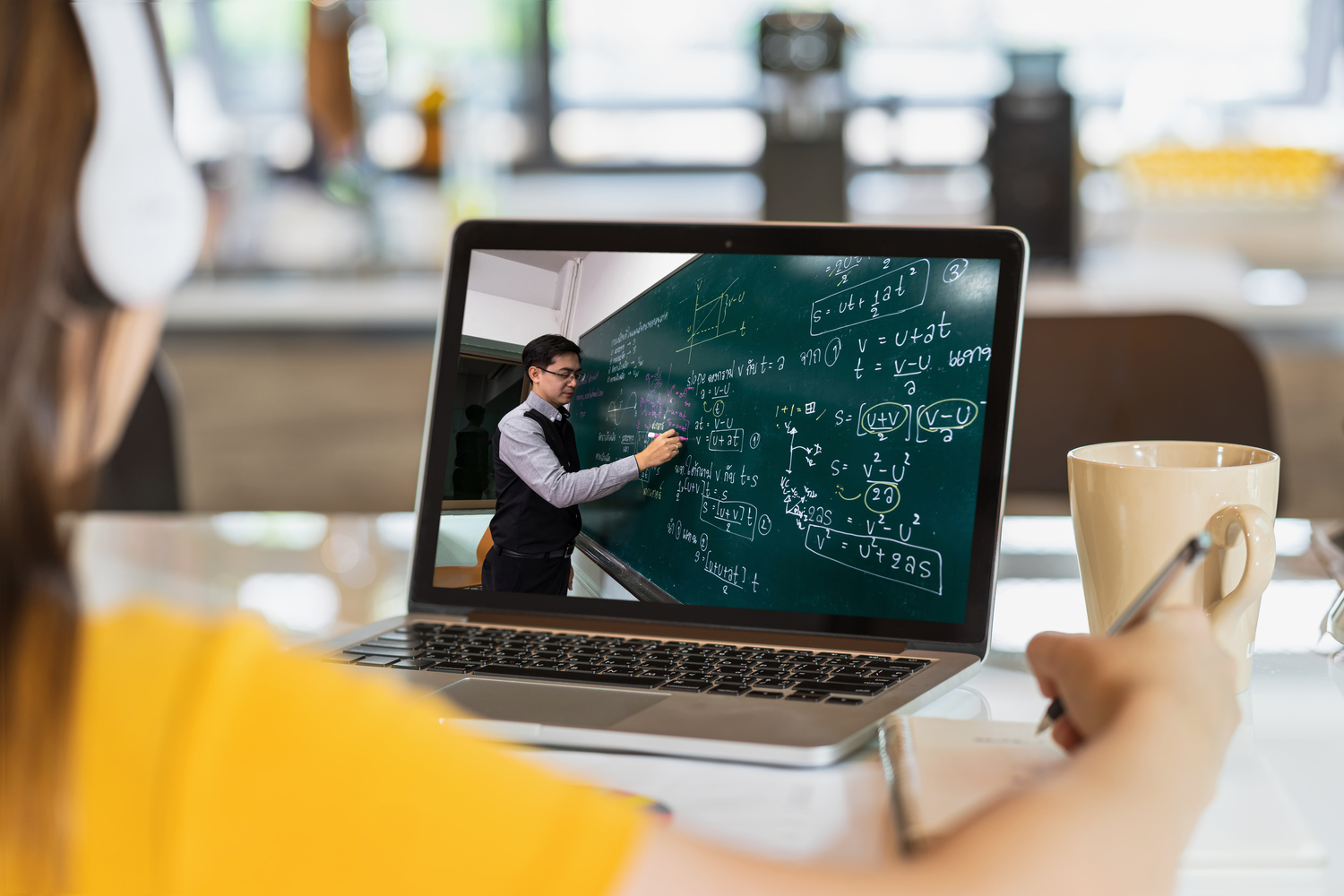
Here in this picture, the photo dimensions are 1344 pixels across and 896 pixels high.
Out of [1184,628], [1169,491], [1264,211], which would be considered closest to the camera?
[1184,628]

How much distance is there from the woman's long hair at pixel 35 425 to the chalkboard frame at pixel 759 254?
497mm

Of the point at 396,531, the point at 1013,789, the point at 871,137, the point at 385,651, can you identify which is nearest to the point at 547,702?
the point at 385,651

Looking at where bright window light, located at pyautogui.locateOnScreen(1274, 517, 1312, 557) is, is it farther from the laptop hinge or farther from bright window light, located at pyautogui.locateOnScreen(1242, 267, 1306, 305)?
bright window light, located at pyautogui.locateOnScreen(1242, 267, 1306, 305)

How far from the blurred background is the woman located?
2.00 metres

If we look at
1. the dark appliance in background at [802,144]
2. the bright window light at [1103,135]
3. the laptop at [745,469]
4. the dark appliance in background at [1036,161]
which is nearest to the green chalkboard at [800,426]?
the laptop at [745,469]

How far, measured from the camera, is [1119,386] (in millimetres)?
1312

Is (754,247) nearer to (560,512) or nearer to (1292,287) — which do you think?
(560,512)

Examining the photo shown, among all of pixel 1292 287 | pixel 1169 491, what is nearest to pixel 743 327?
pixel 1169 491

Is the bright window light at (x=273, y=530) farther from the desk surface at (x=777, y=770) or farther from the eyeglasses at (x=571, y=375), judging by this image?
the eyeglasses at (x=571, y=375)

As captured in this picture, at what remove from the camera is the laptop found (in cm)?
73

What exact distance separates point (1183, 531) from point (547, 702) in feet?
1.19

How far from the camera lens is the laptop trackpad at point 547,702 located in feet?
2.06

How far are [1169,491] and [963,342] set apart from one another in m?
0.16

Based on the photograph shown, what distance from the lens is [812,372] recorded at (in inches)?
30.3
